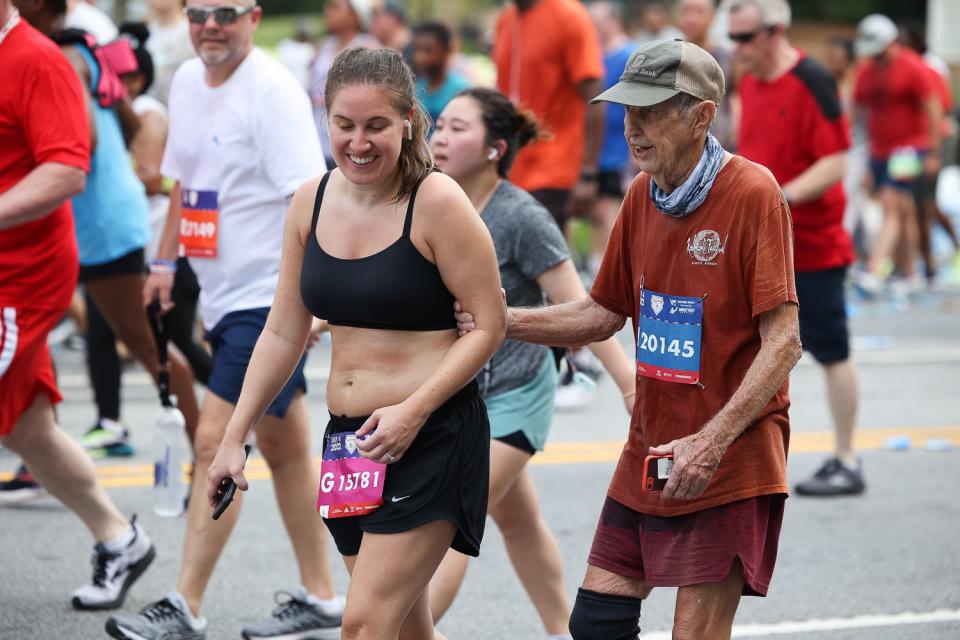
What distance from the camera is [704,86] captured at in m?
3.25

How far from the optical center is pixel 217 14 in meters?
4.67

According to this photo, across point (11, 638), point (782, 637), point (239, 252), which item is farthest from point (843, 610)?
point (11, 638)

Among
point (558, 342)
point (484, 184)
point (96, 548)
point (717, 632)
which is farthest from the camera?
point (96, 548)

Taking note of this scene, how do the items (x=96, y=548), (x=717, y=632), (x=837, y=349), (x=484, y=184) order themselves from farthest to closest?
1. (x=837, y=349)
2. (x=96, y=548)
3. (x=484, y=184)
4. (x=717, y=632)

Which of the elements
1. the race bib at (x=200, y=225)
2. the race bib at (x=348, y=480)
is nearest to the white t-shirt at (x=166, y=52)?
the race bib at (x=200, y=225)

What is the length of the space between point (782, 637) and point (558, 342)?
1.69 m

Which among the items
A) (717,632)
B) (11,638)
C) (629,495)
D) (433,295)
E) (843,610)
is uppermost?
(433,295)

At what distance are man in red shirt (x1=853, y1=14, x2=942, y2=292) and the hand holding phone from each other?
34.2 feet

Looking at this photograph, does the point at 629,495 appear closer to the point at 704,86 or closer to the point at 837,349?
the point at 704,86

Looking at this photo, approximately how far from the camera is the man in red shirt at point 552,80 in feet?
25.6

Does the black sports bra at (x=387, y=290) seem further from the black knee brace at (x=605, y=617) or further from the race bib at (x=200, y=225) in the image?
the race bib at (x=200, y=225)

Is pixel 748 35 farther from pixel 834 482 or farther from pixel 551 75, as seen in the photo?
pixel 834 482

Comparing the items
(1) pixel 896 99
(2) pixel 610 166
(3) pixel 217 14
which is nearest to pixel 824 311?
(3) pixel 217 14

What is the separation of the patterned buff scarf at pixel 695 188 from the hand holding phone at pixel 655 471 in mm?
557
